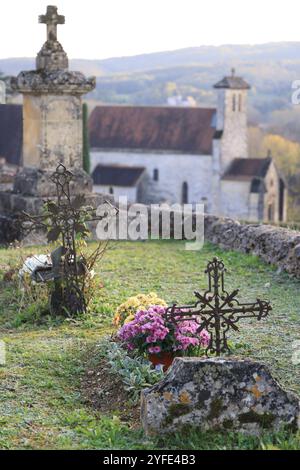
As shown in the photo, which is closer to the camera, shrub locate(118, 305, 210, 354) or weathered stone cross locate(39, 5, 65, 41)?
shrub locate(118, 305, 210, 354)

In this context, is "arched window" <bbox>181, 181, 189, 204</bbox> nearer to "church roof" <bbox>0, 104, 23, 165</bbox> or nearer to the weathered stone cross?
"church roof" <bbox>0, 104, 23, 165</bbox>

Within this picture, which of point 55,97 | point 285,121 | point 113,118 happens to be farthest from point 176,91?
point 55,97

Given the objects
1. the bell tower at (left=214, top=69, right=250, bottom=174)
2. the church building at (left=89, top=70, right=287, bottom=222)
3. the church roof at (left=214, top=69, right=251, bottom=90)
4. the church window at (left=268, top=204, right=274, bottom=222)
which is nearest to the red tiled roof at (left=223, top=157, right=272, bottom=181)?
the church building at (left=89, top=70, right=287, bottom=222)

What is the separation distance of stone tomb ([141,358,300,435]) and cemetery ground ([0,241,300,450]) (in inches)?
3.7

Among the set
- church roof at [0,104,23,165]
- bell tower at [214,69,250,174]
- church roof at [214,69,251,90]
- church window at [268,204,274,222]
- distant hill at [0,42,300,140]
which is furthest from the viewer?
distant hill at [0,42,300,140]

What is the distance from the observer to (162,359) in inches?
286

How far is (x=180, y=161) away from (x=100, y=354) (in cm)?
5710

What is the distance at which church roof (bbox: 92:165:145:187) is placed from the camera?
210 feet

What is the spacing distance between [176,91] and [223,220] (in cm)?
15014

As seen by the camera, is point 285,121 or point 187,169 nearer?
point 187,169

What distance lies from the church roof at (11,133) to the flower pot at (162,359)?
42596 mm

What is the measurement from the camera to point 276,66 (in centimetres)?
15600

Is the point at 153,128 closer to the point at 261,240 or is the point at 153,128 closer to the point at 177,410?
the point at 261,240
